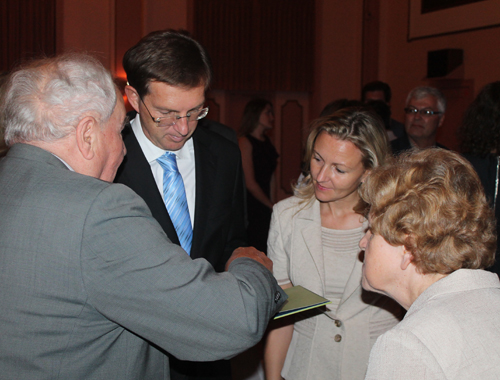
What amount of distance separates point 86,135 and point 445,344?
984mm

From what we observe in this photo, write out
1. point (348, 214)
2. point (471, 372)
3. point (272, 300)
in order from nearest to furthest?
point (471, 372) < point (272, 300) < point (348, 214)

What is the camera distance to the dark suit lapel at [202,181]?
1874 millimetres

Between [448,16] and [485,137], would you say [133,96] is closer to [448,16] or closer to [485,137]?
[485,137]

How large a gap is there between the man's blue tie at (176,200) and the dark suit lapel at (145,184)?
5 centimetres

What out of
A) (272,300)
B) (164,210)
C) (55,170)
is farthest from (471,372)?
(164,210)

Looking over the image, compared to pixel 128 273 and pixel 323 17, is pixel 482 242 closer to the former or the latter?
pixel 128 273

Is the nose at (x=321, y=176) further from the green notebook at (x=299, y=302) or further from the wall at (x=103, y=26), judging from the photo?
the wall at (x=103, y=26)

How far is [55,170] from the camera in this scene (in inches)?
43.2

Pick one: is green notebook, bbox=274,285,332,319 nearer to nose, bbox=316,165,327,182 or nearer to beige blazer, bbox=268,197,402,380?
beige blazer, bbox=268,197,402,380

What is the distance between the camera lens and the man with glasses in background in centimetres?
368

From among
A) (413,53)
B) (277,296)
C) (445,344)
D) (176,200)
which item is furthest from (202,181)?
(413,53)

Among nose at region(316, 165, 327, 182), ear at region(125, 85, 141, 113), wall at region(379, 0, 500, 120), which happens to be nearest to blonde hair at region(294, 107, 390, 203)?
nose at region(316, 165, 327, 182)

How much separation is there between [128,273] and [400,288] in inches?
28.0

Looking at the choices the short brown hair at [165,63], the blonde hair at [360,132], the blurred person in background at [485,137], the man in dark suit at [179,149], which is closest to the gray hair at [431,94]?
the blurred person in background at [485,137]
